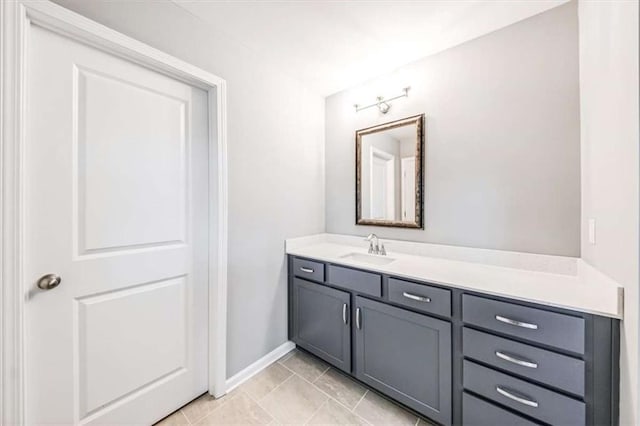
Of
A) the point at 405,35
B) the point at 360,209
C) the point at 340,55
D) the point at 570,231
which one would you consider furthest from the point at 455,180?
the point at 340,55

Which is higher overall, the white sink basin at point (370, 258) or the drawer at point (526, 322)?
the white sink basin at point (370, 258)

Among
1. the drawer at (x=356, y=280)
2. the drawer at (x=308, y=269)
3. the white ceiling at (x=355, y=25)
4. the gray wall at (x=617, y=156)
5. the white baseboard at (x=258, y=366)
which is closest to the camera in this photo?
the gray wall at (x=617, y=156)

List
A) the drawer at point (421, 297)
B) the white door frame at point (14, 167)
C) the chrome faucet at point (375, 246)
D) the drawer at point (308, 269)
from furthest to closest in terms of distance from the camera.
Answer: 1. the chrome faucet at point (375, 246)
2. the drawer at point (308, 269)
3. the drawer at point (421, 297)
4. the white door frame at point (14, 167)

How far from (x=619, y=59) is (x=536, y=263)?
1.07 meters

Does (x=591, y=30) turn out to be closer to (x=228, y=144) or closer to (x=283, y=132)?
(x=283, y=132)

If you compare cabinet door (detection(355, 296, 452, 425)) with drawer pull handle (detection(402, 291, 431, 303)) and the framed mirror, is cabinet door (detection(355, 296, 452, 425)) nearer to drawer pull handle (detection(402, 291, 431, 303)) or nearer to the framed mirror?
drawer pull handle (detection(402, 291, 431, 303))

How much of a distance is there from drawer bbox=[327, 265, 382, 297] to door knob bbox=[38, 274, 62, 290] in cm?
145

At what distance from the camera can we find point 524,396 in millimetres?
1118

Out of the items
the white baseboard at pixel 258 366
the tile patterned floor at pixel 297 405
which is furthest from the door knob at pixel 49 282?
the white baseboard at pixel 258 366

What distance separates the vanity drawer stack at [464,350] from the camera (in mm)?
1006

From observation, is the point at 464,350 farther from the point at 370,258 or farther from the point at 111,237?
the point at 111,237

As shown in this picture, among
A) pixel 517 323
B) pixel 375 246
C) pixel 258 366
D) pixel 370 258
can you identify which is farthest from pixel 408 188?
pixel 258 366

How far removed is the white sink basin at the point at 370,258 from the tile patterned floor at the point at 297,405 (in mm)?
865

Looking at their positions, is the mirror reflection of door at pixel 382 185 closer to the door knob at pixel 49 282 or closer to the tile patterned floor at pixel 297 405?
the tile patterned floor at pixel 297 405
